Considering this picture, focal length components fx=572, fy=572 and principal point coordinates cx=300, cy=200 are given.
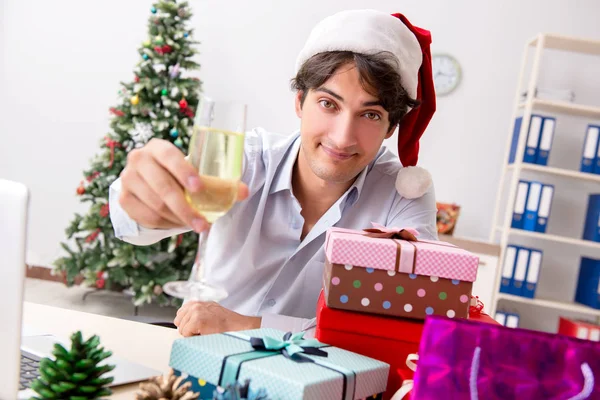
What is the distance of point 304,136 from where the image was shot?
1564 millimetres

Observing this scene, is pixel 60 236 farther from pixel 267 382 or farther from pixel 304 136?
pixel 267 382

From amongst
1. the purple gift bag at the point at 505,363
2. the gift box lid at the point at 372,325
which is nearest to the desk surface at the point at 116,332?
the gift box lid at the point at 372,325

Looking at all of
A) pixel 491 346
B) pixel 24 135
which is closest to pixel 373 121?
pixel 491 346

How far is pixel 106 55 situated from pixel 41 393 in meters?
4.06

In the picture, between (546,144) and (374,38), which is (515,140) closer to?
(546,144)

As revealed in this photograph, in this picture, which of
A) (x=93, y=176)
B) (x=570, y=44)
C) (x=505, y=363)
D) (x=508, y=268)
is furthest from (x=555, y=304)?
(x=505, y=363)

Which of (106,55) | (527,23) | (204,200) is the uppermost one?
(527,23)

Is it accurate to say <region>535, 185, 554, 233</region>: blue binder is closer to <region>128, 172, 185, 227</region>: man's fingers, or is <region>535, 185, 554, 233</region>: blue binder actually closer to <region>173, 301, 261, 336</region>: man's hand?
<region>173, 301, 261, 336</region>: man's hand

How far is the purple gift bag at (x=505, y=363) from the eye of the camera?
→ 631mm

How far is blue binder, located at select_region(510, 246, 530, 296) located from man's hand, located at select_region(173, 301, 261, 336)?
110 inches

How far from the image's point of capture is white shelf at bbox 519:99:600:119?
3535 millimetres

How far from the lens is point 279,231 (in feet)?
5.08

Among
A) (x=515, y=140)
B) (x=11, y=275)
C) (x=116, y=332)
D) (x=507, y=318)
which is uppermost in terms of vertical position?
(x=515, y=140)

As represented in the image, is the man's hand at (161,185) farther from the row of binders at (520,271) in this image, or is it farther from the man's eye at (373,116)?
the row of binders at (520,271)
